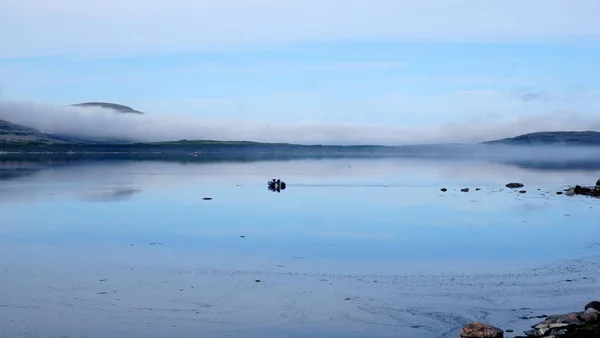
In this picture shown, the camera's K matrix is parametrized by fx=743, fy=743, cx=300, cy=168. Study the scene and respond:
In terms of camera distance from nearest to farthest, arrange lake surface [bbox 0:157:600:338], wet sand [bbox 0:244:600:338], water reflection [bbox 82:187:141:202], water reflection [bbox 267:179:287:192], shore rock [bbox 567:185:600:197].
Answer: wet sand [bbox 0:244:600:338] → lake surface [bbox 0:157:600:338] → water reflection [bbox 82:187:141:202] → shore rock [bbox 567:185:600:197] → water reflection [bbox 267:179:287:192]

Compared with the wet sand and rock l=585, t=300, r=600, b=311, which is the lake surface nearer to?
the wet sand

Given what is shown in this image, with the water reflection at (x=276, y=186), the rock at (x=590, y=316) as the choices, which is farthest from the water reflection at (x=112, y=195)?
the rock at (x=590, y=316)

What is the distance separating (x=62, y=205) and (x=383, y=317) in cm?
3061

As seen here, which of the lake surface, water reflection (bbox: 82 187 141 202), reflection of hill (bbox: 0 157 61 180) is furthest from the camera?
reflection of hill (bbox: 0 157 61 180)

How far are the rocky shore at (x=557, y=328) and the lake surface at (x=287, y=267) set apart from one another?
2.39 ft

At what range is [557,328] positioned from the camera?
1531cm

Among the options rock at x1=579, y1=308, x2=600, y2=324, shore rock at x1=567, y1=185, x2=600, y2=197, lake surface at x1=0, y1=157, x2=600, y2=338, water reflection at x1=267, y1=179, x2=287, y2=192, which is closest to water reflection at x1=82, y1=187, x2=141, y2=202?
lake surface at x1=0, y1=157, x2=600, y2=338

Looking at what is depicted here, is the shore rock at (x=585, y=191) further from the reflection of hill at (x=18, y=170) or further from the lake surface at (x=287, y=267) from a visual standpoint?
the reflection of hill at (x=18, y=170)

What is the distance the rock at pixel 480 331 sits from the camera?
594 inches

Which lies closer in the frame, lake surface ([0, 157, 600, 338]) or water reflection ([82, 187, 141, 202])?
lake surface ([0, 157, 600, 338])

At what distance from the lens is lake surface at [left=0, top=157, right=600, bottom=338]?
670 inches

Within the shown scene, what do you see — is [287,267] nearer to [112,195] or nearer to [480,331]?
[480,331]

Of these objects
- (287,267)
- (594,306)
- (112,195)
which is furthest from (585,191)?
(594,306)

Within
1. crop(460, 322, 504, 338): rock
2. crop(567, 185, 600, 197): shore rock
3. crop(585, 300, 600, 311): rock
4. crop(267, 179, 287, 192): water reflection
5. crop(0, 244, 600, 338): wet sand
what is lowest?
crop(0, 244, 600, 338): wet sand
